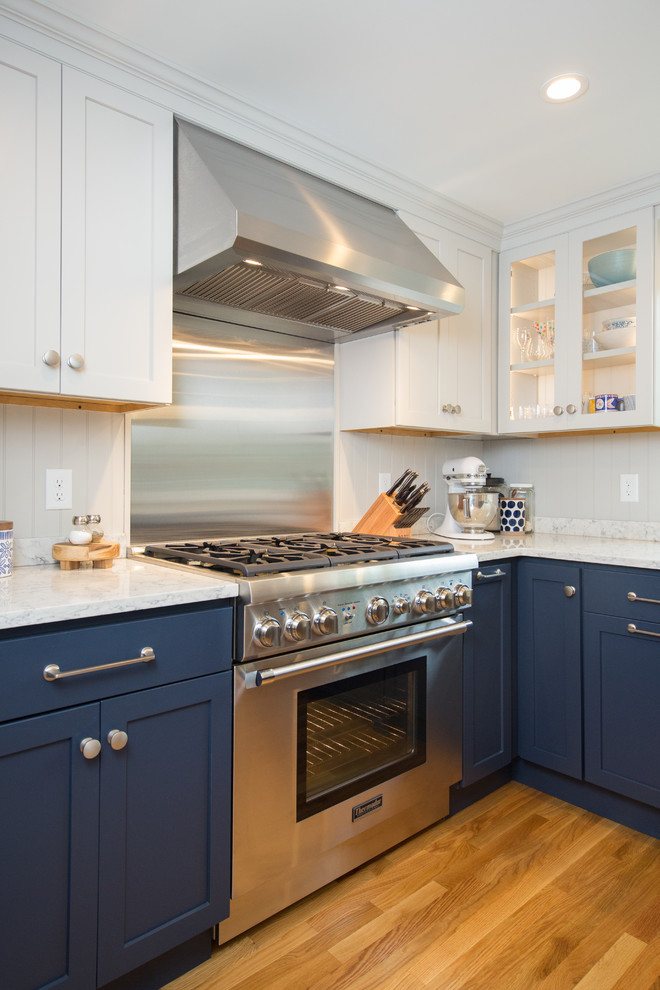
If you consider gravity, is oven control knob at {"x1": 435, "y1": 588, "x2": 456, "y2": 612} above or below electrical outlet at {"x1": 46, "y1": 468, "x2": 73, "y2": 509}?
below

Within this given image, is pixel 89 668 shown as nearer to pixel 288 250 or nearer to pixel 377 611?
pixel 377 611

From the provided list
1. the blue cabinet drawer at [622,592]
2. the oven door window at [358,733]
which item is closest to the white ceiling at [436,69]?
the blue cabinet drawer at [622,592]

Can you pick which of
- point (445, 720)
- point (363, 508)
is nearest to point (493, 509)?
point (363, 508)

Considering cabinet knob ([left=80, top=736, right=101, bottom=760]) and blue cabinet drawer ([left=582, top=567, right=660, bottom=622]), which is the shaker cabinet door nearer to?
cabinet knob ([left=80, top=736, right=101, bottom=760])

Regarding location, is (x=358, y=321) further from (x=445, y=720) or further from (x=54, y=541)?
(x=445, y=720)

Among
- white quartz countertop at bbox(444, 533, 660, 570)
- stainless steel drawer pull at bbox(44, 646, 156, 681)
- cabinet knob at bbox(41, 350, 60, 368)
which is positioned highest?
cabinet knob at bbox(41, 350, 60, 368)

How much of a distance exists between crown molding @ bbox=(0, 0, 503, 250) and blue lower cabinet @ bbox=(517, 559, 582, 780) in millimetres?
1534

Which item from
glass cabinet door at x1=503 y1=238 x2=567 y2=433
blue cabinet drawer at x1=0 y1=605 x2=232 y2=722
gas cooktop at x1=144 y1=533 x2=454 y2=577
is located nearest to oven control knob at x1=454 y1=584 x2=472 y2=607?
gas cooktop at x1=144 y1=533 x2=454 y2=577

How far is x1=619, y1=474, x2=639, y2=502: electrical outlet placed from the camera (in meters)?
2.70

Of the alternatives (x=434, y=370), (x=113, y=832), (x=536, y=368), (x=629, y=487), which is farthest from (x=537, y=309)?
(x=113, y=832)

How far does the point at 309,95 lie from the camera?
1.90 meters

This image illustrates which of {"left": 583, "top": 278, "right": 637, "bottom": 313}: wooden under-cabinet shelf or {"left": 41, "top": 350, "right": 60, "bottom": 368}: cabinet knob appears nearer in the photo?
{"left": 41, "top": 350, "right": 60, "bottom": 368}: cabinet knob

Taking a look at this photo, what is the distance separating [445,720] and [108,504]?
1.34m

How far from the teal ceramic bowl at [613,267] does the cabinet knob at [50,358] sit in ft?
7.18
